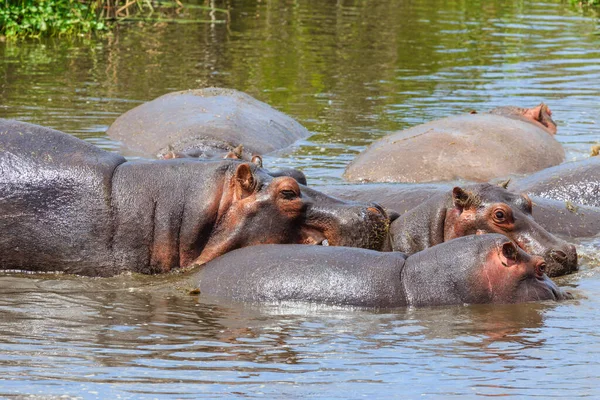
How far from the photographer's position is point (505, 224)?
7.07 m

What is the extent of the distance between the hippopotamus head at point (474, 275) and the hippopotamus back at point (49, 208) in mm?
1858

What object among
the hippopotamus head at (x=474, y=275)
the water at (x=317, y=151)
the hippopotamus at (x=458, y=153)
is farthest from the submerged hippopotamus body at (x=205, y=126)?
the hippopotamus head at (x=474, y=275)

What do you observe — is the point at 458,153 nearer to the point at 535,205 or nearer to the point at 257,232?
the point at 535,205

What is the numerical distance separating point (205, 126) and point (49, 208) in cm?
453

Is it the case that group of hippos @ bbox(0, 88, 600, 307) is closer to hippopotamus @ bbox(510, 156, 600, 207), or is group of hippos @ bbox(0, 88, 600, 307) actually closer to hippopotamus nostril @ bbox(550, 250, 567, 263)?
hippopotamus nostril @ bbox(550, 250, 567, 263)

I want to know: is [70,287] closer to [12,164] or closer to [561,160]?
[12,164]

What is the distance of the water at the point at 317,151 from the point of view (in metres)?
4.85

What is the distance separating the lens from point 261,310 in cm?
607

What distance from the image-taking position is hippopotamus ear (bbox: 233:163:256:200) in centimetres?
667

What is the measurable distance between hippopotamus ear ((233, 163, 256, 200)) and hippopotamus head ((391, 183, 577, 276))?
1.12m

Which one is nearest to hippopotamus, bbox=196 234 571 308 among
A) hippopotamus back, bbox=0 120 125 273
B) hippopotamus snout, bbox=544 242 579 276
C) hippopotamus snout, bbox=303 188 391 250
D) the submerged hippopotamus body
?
hippopotamus snout, bbox=303 188 391 250

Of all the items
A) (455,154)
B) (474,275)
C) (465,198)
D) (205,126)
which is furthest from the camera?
(205,126)

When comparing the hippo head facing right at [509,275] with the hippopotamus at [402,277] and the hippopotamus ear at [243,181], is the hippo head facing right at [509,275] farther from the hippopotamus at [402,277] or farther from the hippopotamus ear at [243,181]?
the hippopotamus ear at [243,181]

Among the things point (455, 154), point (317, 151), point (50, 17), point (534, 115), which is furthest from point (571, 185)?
point (50, 17)
